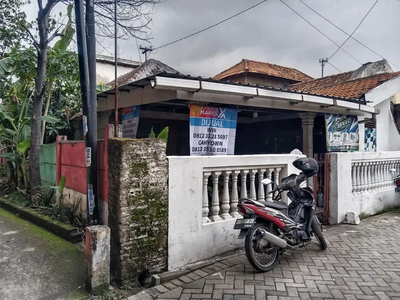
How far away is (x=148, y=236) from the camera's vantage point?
3.50 meters

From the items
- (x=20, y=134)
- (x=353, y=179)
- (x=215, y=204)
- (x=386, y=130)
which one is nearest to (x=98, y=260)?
(x=215, y=204)

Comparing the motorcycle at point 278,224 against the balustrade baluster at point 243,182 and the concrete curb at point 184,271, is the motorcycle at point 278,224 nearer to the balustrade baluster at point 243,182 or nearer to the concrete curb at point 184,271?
the balustrade baluster at point 243,182

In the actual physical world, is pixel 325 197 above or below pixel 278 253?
above

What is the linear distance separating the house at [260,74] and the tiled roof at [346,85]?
565 cm

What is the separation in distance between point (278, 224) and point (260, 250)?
1.29ft

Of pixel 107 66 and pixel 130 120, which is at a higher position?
pixel 107 66

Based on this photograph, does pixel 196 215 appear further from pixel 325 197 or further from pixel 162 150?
pixel 325 197

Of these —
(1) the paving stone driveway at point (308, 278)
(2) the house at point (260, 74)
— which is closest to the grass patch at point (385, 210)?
(1) the paving stone driveway at point (308, 278)

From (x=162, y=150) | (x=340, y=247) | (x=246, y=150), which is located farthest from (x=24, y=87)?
(x=340, y=247)

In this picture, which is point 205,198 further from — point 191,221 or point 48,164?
point 48,164

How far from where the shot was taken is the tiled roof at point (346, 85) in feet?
30.4

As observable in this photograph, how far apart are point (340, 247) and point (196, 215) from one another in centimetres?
232

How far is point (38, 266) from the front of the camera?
3.88m

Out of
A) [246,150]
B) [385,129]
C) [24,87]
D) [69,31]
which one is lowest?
[246,150]
